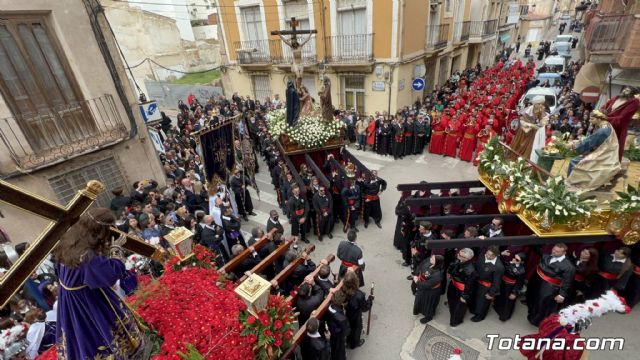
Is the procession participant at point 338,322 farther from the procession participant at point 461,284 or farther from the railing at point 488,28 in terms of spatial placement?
the railing at point 488,28

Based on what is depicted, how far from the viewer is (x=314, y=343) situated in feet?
15.6

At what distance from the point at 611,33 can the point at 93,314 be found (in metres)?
17.0

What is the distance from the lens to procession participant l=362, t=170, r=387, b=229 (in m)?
8.98

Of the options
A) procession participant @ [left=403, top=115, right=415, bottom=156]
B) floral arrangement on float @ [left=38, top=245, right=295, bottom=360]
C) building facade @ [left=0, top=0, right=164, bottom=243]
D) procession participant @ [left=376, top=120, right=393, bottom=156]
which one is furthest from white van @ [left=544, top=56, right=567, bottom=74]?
floral arrangement on float @ [left=38, top=245, right=295, bottom=360]

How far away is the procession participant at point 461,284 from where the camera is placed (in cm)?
566

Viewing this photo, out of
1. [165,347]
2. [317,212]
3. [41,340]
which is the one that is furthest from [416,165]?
[41,340]

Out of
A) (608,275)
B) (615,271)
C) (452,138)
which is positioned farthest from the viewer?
(452,138)

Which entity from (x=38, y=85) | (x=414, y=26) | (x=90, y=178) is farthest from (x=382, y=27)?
(x=90, y=178)

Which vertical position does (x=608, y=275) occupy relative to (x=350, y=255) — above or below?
below

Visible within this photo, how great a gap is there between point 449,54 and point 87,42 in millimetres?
23619

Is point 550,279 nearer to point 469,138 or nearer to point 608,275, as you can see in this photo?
point 608,275

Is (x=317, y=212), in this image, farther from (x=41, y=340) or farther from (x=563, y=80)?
(x=563, y=80)

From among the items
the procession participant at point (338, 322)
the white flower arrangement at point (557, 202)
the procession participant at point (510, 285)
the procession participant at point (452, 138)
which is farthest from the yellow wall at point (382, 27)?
the procession participant at point (338, 322)

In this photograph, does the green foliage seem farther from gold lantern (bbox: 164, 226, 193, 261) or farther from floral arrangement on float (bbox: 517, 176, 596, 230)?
gold lantern (bbox: 164, 226, 193, 261)
